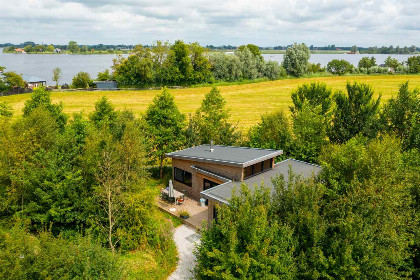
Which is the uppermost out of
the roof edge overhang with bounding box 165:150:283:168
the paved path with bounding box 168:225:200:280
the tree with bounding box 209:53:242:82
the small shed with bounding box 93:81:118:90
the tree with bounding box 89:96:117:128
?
the tree with bounding box 209:53:242:82

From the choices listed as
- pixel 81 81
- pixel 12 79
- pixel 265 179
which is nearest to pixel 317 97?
pixel 265 179

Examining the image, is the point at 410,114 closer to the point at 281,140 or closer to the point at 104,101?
the point at 281,140

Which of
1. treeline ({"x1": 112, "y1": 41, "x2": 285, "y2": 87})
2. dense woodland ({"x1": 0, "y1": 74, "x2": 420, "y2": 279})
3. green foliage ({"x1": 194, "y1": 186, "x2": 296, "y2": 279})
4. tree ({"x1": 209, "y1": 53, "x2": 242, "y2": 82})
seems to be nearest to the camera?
green foliage ({"x1": 194, "y1": 186, "x2": 296, "y2": 279})

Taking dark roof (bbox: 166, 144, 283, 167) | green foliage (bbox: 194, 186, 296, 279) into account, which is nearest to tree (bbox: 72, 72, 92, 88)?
dark roof (bbox: 166, 144, 283, 167)

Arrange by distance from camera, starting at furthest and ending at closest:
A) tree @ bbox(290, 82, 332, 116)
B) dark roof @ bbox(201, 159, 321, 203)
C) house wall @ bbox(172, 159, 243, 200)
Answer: tree @ bbox(290, 82, 332, 116) → house wall @ bbox(172, 159, 243, 200) → dark roof @ bbox(201, 159, 321, 203)

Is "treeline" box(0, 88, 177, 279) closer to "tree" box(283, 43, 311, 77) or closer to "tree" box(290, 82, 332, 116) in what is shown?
"tree" box(290, 82, 332, 116)

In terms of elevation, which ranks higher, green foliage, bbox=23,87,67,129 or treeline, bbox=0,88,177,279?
green foliage, bbox=23,87,67,129

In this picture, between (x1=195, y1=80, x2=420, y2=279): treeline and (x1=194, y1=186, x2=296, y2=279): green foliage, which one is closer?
(x1=194, y1=186, x2=296, y2=279): green foliage
